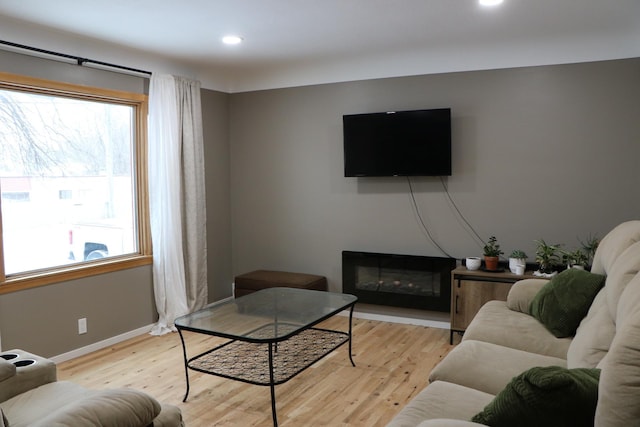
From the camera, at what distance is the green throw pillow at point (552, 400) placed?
1.45m

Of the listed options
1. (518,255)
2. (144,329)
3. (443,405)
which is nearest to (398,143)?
(518,255)

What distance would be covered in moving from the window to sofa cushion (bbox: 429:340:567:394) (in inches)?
119

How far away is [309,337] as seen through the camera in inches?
159

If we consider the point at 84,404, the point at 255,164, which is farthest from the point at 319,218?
the point at 84,404

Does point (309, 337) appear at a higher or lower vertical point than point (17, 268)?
lower

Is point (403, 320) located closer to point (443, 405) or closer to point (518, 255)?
point (518, 255)

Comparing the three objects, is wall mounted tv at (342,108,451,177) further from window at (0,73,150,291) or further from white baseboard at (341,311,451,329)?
window at (0,73,150,291)

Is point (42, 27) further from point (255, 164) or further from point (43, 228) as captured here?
point (255, 164)

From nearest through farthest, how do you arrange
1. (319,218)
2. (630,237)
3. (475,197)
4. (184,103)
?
(630,237) → (475,197) → (184,103) → (319,218)

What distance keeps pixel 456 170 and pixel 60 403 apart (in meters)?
3.58

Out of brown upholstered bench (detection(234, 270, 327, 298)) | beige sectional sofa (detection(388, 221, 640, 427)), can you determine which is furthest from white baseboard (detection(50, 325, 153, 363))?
beige sectional sofa (detection(388, 221, 640, 427))

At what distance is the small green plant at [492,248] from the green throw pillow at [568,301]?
1167 millimetres

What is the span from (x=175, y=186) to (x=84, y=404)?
3.30 m

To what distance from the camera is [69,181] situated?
4113mm
